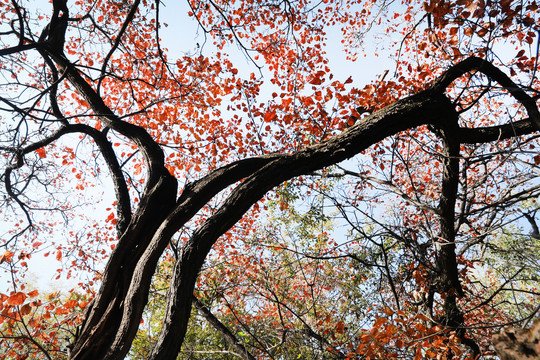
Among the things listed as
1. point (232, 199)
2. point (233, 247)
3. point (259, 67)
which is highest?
point (259, 67)

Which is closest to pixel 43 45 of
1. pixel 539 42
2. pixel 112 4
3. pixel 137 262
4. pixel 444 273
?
pixel 137 262

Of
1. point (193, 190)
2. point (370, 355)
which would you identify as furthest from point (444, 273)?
point (193, 190)

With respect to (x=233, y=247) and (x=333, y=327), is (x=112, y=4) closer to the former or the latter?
(x=233, y=247)

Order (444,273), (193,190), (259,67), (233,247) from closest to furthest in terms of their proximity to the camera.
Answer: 1. (193,190)
2. (259,67)
3. (444,273)
4. (233,247)

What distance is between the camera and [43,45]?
3.09 m

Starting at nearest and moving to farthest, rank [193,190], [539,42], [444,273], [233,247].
A: [539,42] < [193,190] < [444,273] < [233,247]

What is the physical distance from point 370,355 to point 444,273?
82.1 inches

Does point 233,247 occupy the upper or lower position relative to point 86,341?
upper

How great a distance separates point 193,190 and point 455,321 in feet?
15.9

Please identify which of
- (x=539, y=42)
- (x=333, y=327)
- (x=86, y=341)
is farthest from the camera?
(x=333, y=327)

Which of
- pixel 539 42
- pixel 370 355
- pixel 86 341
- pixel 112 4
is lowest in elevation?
pixel 370 355

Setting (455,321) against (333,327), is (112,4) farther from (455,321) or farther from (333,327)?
(455,321)

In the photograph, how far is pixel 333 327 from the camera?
6758 mm

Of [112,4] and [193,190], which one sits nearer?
[193,190]
